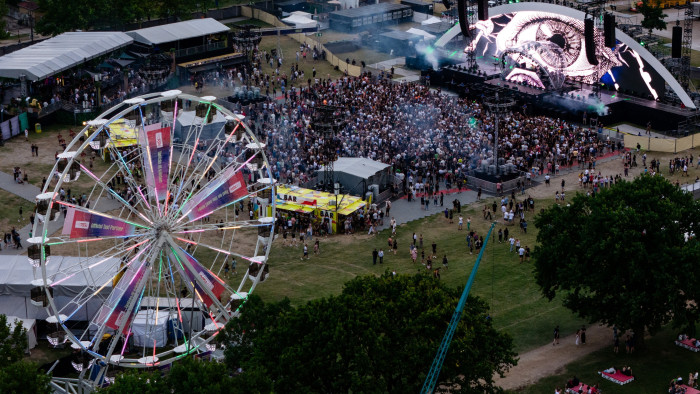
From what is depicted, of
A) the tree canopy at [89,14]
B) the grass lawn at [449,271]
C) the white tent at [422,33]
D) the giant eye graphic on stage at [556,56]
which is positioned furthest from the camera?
the white tent at [422,33]

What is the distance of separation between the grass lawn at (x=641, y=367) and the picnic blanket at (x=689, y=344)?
0.74ft

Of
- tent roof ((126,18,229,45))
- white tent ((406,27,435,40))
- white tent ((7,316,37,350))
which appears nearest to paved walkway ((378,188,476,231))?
white tent ((7,316,37,350))

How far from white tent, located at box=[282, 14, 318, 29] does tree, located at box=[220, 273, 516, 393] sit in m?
74.5

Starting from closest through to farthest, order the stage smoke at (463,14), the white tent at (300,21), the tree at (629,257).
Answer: the tree at (629,257)
the stage smoke at (463,14)
the white tent at (300,21)

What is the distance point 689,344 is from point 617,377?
538 cm

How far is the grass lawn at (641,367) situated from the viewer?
57.2 metres

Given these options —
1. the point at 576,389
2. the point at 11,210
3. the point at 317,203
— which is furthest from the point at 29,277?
the point at 576,389

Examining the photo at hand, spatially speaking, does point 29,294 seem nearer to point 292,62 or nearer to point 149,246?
point 149,246

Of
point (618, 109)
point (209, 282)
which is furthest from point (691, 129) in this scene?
point (209, 282)

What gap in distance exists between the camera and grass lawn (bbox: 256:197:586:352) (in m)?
64.4

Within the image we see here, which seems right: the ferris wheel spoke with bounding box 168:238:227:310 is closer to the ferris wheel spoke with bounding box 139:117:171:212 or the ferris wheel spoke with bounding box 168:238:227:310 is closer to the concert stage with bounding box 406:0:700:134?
the ferris wheel spoke with bounding box 139:117:171:212

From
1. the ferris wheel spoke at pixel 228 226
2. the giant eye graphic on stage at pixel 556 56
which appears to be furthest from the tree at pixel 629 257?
the giant eye graphic on stage at pixel 556 56

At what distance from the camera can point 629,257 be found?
59.1 meters

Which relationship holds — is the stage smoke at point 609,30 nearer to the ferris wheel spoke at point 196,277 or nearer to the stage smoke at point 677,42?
the stage smoke at point 677,42
